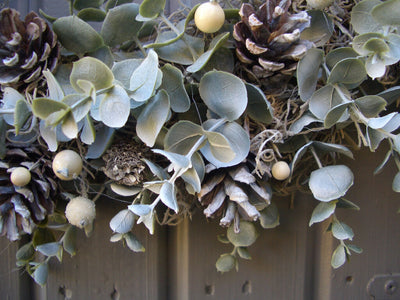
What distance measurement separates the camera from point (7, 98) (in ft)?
1.24

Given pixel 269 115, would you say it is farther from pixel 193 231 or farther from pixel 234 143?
pixel 193 231

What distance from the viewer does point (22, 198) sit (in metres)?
0.39

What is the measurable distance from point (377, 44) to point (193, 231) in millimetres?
329

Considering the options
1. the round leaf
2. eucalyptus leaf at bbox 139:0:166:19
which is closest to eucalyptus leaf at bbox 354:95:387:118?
the round leaf

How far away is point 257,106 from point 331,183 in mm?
106

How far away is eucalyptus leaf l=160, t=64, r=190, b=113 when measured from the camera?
0.38 m

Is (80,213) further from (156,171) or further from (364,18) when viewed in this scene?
(364,18)

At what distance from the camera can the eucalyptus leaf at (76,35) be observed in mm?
389

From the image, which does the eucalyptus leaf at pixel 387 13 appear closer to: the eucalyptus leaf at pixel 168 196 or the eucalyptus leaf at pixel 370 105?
the eucalyptus leaf at pixel 370 105

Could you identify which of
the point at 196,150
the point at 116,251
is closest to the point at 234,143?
the point at 196,150

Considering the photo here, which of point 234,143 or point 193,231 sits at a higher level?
point 234,143

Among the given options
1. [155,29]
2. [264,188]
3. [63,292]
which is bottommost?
[63,292]

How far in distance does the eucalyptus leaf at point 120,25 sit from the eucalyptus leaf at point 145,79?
75mm

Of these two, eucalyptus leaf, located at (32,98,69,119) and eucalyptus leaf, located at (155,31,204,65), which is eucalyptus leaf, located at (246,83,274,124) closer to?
eucalyptus leaf, located at (155,31,204,65)
